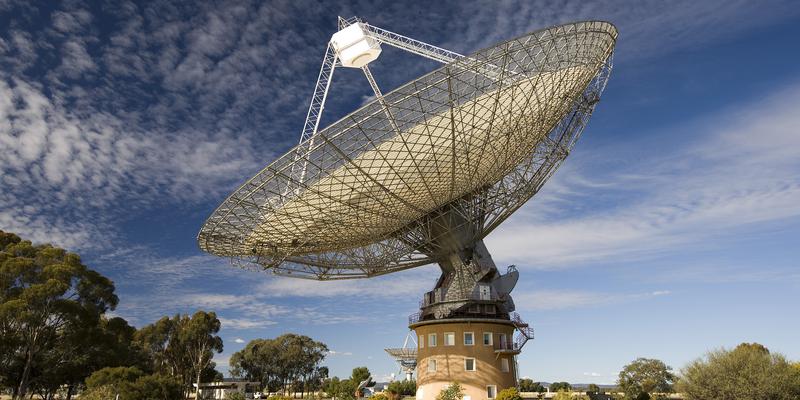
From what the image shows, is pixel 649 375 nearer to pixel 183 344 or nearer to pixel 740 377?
pixel 740 377

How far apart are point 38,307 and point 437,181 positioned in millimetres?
36206

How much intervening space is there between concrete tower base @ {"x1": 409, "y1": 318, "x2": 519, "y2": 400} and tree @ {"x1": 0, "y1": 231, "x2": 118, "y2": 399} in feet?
104

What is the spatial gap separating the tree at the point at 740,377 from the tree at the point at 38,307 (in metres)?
51.7

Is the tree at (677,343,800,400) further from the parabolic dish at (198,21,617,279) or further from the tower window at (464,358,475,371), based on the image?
the parabolic dish at (198,21,617,279)

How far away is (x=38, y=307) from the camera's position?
46625 millimetres

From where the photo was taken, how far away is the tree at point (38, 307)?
4562cm

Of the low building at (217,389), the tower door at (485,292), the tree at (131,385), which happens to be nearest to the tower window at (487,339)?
the tower door at (485,292)

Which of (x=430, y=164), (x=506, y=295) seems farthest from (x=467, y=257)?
(x=430, y=164)

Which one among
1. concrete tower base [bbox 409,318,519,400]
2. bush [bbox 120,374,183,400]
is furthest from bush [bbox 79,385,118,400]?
concrete tower base [bbox 409,318,519,400]

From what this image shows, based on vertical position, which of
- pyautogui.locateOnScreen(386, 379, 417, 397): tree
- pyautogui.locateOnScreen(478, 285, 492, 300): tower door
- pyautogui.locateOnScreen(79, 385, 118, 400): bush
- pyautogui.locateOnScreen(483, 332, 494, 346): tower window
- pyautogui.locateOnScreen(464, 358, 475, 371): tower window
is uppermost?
pyautogui.locateOnScreen(478, 285, 492, 300): tower door

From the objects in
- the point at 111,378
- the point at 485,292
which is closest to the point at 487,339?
the point at 485,292

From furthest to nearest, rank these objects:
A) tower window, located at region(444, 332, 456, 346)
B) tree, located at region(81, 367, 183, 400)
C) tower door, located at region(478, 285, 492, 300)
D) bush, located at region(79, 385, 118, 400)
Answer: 1. tower window, located at region(444, 332, 456, 346)
2. tower door, located at region(478, 285, 492, 300)
3. tree, located at region(81, 367, 183, 400)
4. bush, located at region(79, 385, 118, 400)

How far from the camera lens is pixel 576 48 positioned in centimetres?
3084

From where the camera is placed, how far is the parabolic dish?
2750 cm
